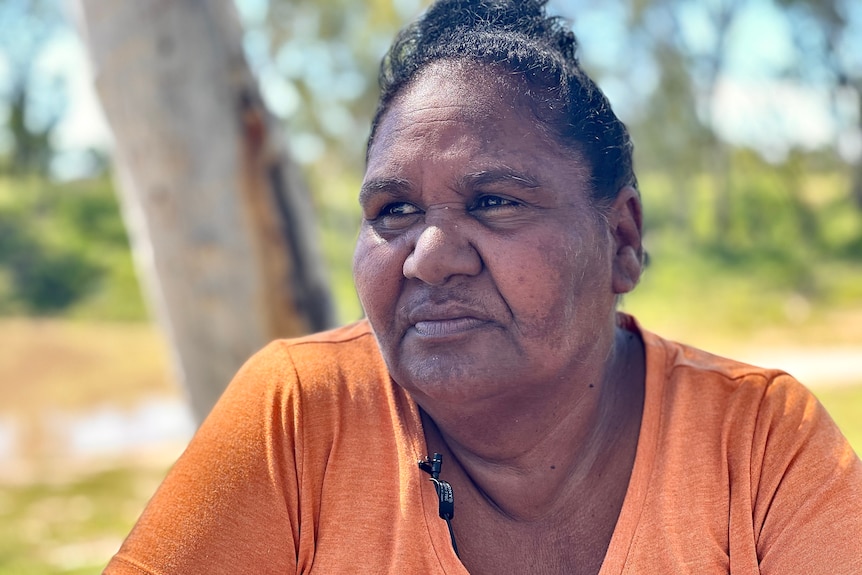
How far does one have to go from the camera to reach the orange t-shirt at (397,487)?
1710mm

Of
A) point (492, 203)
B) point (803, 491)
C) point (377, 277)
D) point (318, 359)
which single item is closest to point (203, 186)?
point (318, 359)

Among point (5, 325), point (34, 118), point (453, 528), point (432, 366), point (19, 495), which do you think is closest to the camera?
point (432, 366)

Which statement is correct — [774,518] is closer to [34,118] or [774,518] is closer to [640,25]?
[640,25]

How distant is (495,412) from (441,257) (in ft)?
1.08

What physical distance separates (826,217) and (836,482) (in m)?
15.9

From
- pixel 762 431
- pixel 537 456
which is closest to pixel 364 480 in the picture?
pixel 537 456

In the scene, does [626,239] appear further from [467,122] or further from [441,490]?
[441,490]

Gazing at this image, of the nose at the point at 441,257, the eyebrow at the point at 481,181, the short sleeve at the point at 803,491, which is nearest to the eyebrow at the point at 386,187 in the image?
the eyebrow at the point at 481,181

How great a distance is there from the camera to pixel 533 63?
1.88 metres

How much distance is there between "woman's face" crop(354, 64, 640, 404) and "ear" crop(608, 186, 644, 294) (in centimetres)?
10

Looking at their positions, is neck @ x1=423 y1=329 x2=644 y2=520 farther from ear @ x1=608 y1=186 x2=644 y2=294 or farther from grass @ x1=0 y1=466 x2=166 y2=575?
grass @ x1=0 y1=466 x2=166 y2=575

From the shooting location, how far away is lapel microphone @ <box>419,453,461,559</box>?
179 centimetres

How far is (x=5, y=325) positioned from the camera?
49.8ft

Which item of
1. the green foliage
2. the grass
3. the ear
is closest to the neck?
the ear
